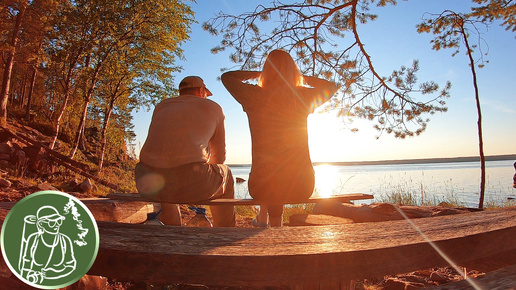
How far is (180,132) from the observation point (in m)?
2.42

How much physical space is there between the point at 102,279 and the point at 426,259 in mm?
1857

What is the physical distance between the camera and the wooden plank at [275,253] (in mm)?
854

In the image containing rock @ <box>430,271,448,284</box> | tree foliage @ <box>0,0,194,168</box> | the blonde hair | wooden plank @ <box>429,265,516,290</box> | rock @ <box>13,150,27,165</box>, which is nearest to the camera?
wooden plank @ <box>429,265,516,290</box>

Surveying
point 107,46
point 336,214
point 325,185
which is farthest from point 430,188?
point 107,46

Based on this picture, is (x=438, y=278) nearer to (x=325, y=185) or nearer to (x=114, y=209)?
(x=114, y=209)

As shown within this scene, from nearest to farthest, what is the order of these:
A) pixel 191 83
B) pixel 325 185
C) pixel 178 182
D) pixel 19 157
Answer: pixel 178 182
pixel 191 83
pixel 19 157
pixel 325 185

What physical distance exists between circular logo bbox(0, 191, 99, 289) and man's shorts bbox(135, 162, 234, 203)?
1.38 metres

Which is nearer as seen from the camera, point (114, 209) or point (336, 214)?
point (114, 209)

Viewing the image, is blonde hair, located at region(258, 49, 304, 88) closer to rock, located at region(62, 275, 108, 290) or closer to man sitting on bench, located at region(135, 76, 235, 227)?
man sitting on bench, located at region(135, 76, 235, 227)

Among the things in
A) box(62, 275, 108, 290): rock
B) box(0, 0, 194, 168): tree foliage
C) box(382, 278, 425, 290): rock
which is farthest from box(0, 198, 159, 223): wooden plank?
box(0, 0, 194, 168): tree foliage

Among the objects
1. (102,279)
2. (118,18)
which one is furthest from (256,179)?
(118,18)

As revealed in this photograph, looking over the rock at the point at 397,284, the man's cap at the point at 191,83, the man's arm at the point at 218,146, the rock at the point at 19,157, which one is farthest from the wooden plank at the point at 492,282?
the rock at the point at 19,157

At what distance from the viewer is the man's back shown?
238 centimetres

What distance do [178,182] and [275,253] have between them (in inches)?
63.6
